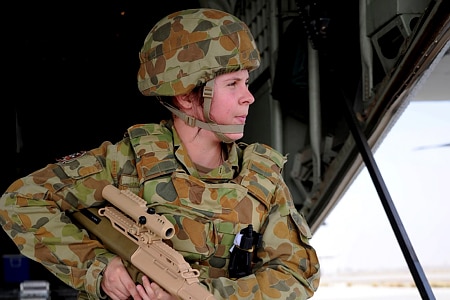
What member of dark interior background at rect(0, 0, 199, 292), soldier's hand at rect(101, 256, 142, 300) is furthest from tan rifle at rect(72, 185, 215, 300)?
dark interior background at rect(0, 0, 199, 292)

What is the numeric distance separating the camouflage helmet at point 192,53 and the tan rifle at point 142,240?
0.30 m

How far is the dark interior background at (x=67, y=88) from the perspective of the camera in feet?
22.4

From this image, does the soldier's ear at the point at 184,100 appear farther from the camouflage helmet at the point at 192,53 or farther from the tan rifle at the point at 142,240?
the tan rifle at the point at 142,240

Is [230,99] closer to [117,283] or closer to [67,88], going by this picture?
[117,283]

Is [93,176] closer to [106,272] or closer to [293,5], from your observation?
[106,272]

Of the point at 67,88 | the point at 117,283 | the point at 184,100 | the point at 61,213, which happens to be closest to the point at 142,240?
the point at 117,283

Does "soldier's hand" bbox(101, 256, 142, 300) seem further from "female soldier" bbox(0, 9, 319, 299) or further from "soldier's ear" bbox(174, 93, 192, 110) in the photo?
"soldier's ear" bbox(174, 93, 192, 110)

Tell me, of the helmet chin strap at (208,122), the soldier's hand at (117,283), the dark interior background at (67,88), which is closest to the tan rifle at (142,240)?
the soldier's hand at (117,283)

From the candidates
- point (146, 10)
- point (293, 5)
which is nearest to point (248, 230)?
point (293, 5)

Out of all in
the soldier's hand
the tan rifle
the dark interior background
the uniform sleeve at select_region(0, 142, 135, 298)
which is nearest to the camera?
the tan rifle

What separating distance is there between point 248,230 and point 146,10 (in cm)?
502

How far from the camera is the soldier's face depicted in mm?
1957

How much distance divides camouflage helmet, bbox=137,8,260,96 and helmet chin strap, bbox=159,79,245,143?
29 mm

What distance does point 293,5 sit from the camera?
4.60 metres
